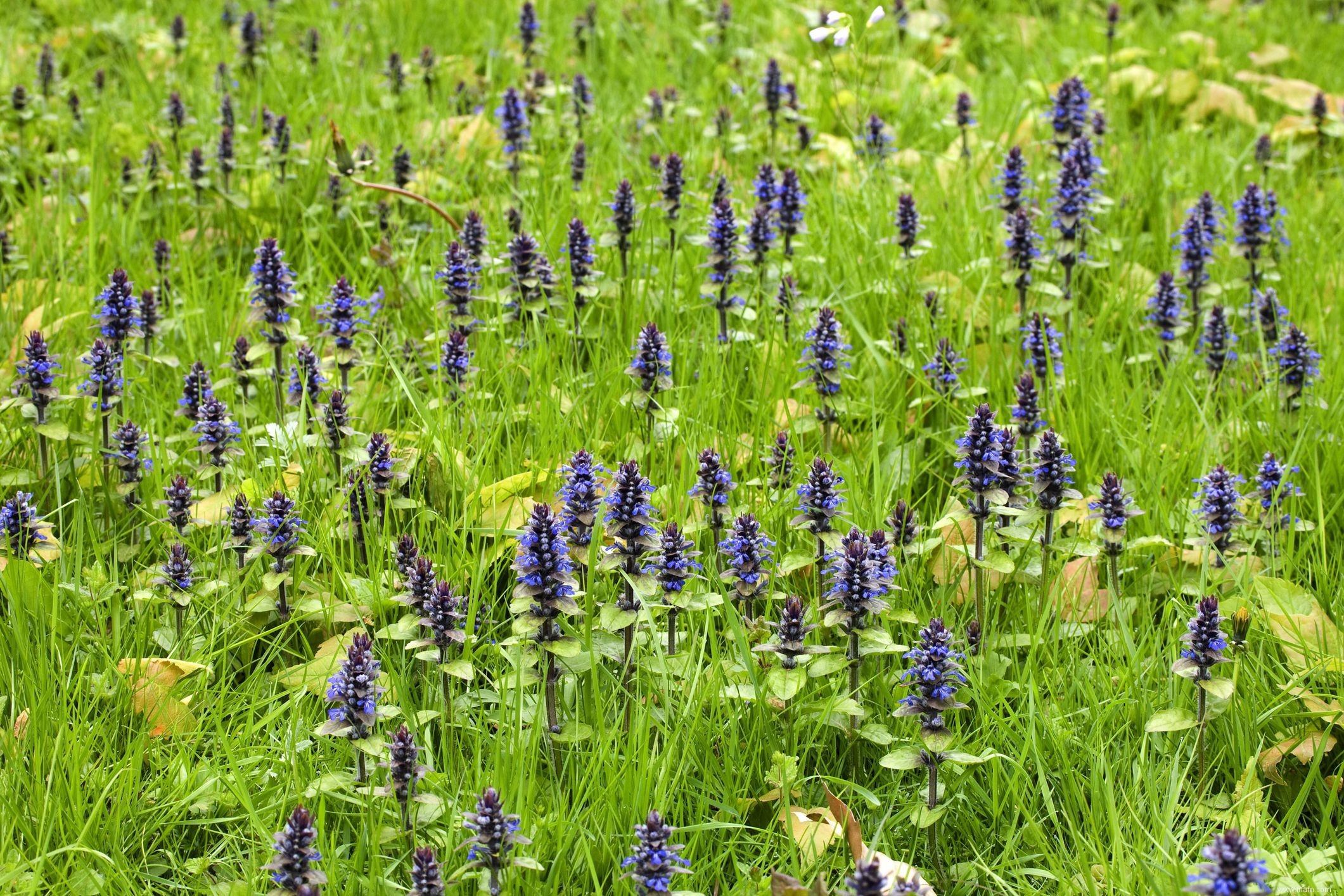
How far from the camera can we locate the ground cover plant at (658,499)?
258 centimetres

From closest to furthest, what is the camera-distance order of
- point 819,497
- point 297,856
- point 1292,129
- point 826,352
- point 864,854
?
point 297,856, point 864,854, point 819,497, point 826,352, point 1292,129

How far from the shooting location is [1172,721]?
2.68 metres

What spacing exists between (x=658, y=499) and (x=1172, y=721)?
146 cm

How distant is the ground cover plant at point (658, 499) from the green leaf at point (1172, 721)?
0.08 feet

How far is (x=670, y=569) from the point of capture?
9.25 feet

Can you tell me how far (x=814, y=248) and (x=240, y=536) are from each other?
264 cm

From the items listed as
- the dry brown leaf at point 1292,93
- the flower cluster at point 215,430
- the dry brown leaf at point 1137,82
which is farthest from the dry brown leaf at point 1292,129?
the flower cluster at point 215,430

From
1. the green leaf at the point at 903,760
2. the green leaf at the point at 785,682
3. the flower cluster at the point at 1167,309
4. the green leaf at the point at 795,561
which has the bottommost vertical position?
the green leaf at the point at 903,760

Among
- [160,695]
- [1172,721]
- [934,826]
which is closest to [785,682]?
[934,826]

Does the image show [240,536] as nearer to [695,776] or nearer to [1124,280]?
[695,776]

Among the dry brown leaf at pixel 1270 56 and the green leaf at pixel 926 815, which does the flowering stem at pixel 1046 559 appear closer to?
the green leaf at pixel 926 815

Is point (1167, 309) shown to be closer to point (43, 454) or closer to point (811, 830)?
point (811, 830)

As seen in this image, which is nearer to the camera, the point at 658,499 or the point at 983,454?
the point at 983,454

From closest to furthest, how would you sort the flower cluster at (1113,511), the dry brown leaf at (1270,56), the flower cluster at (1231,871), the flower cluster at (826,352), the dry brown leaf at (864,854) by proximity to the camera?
the flower cluster at (1231,871) → the dry brown leaf at (864,854) → the flower cluster at (1113,511) → the flower cluster at (826,352) → the dry brown leaf at (1270,56)
